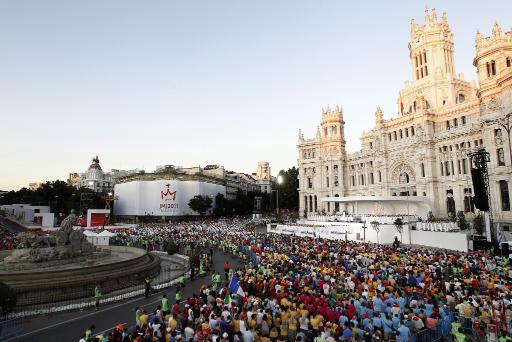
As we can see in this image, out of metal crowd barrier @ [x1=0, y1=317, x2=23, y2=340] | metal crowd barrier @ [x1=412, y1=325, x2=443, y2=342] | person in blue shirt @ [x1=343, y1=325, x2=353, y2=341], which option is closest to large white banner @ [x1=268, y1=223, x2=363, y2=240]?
metal crowd barrier @ [x1=412, y1=325, x2=443, y2=342]

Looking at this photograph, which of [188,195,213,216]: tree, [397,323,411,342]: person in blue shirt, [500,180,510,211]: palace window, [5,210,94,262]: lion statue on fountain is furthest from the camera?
[188,195,213,216]: tree

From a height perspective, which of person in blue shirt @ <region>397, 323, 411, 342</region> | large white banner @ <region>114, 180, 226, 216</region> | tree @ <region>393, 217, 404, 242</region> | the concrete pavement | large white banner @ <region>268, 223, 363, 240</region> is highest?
large white banner @ <region>114, 180, 226, 216</region>

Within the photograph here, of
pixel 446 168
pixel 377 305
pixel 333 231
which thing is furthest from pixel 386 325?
pixel 446 168

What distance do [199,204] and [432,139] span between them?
56879 millimetres

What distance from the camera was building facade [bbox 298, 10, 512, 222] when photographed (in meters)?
41.8

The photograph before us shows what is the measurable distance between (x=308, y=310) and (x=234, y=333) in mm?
2787

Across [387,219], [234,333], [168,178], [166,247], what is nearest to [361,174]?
[387,219]

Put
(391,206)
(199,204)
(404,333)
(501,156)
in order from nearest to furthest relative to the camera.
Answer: (404,333)
(501,156)
(391,206)
(199,204)

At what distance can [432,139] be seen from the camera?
56.6 metres

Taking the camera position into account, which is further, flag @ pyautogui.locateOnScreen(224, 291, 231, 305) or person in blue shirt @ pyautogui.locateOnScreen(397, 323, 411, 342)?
flag @ pyautogui.locateOnScreen(224, 291, 231, 305)

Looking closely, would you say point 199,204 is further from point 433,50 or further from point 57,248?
point 57,248

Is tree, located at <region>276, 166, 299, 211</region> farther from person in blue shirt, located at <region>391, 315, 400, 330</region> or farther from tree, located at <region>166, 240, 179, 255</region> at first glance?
person in blue shirt, located at <region>391, 315, 400, 330</region>

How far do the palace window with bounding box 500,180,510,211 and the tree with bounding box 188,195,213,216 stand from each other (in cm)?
6550

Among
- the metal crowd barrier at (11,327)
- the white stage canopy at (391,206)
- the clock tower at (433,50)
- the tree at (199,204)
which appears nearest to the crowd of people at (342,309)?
the metal crowd barrier at (11,327)
